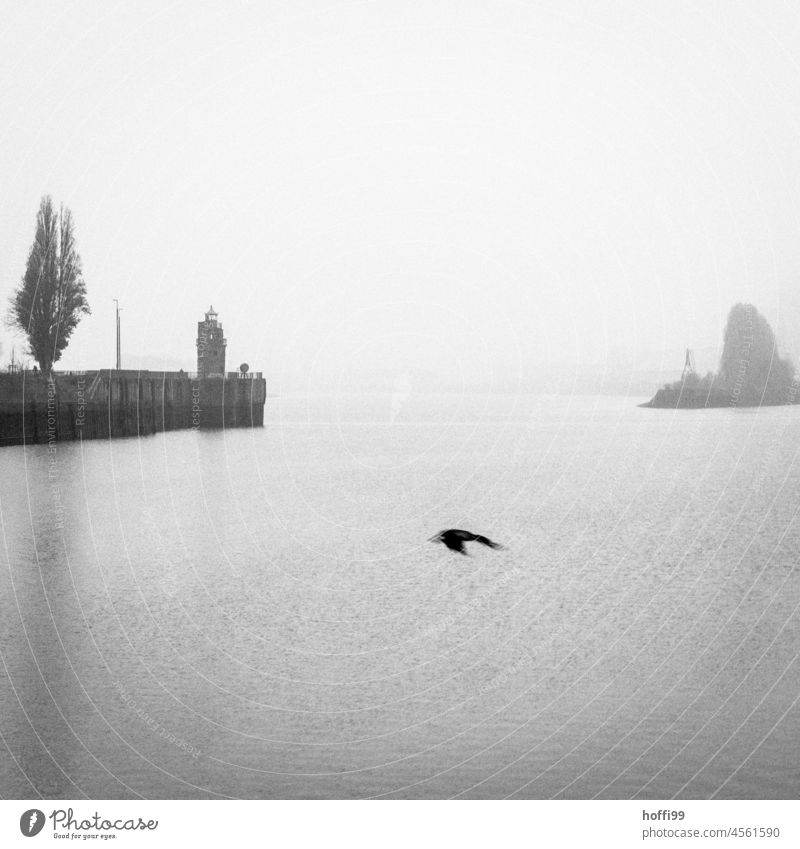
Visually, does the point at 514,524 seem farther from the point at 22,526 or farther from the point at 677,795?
the point at 677,795

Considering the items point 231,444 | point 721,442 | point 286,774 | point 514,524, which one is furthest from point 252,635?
point 721,442

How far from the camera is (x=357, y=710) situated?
56.2ft

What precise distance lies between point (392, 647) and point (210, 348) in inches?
3060

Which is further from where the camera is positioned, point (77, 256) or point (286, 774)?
point (77, 256)

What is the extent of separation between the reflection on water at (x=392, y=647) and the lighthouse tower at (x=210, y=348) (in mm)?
43930

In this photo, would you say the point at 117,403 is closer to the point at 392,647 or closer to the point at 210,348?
the point at 210,348

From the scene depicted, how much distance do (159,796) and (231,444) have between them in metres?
79.9

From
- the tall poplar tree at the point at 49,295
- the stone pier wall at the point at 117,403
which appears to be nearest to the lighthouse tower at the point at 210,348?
the stone pier wall at the point at 117,403

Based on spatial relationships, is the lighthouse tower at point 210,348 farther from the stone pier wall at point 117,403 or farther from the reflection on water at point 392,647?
the reflection on water at point 392,647

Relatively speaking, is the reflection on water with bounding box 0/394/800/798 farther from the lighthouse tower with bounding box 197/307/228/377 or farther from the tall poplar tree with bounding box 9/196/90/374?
the lighthouse tower with bounding box 197/307/228/377

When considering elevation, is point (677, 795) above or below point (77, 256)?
below

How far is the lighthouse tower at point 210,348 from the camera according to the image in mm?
96375

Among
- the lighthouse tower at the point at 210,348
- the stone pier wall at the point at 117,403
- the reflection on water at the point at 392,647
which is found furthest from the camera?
the lighthouse tower at the point at 210,348
